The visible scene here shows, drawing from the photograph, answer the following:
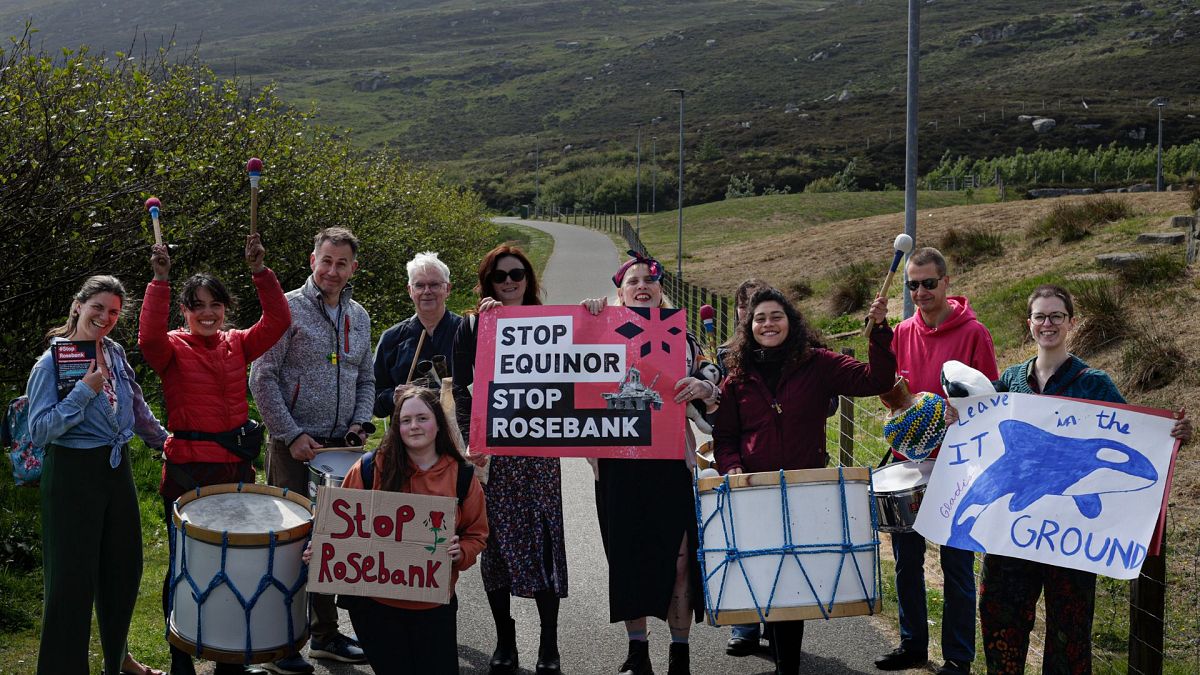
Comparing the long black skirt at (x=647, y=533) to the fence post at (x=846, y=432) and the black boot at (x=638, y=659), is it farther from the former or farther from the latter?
the fence post at (x=846, y=432)

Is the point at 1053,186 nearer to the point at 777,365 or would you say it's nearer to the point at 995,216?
the point at 995,216

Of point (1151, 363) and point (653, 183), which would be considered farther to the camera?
point (653, 183)

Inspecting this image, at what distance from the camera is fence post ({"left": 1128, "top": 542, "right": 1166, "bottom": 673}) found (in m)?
5.05

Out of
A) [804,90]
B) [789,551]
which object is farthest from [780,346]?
[804,90]

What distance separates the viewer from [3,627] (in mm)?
6734

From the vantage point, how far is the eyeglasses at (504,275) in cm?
621

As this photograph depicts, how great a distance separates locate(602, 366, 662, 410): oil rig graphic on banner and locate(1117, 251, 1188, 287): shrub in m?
14.1

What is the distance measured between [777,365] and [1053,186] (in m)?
68.7

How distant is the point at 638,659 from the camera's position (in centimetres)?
583

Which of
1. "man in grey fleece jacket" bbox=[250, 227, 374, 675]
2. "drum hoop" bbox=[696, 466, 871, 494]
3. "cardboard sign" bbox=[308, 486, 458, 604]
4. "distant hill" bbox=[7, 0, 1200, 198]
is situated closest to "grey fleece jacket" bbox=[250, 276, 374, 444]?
"man in grey fleece jacket" bbox=[250, 227, 374, 675]

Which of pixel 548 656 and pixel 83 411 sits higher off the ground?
pixel 83 411

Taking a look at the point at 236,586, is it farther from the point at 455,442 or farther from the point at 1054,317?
the point at 1054,317

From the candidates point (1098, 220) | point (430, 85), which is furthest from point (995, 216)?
point (430, 85)

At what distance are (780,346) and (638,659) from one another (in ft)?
5.77
